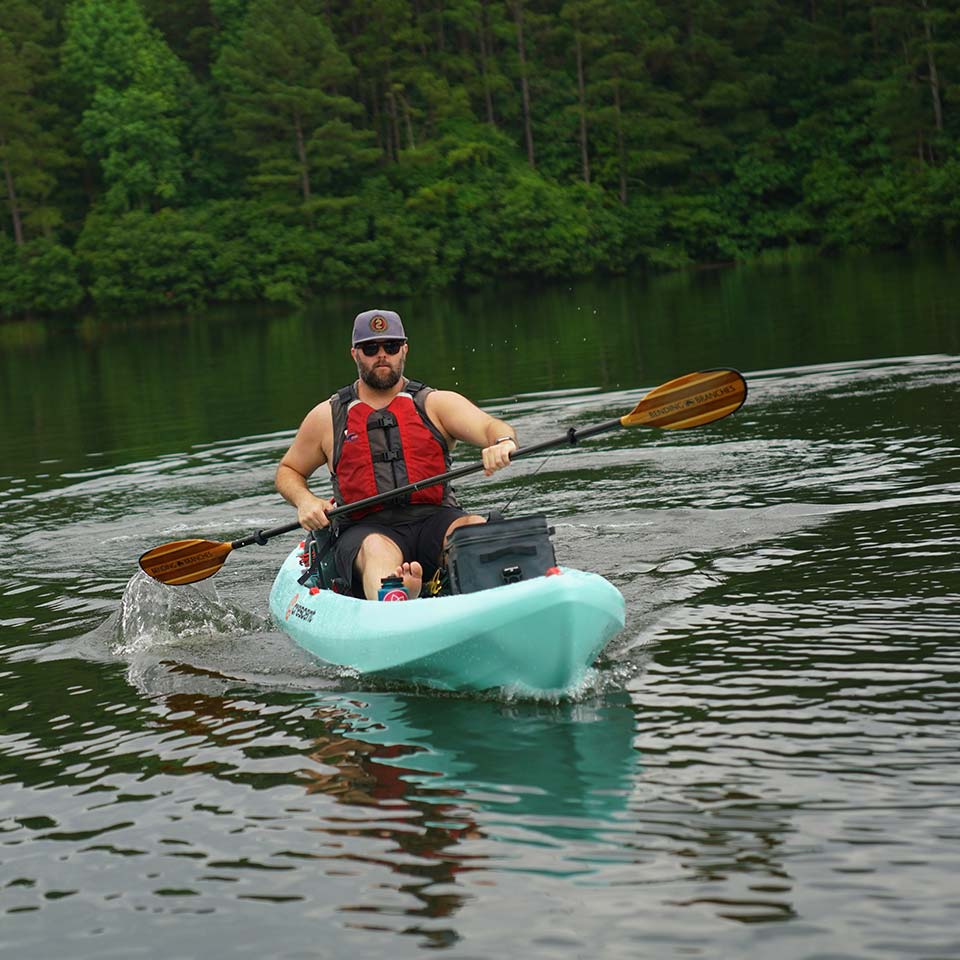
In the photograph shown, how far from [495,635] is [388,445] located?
144cm

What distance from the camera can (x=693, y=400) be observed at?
649 cm

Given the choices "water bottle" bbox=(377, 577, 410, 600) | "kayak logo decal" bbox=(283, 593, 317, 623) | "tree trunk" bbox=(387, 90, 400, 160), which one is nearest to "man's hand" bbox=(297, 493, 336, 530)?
"kayak logo decal" bbox=(283, 593, 317, 623)

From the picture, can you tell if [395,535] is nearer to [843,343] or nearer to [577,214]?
[843,343]

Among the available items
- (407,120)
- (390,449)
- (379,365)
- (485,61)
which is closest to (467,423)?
(390,449)

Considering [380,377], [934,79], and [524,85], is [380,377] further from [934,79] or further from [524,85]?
[524,85]

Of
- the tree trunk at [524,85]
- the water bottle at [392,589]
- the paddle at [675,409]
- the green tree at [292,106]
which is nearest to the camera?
the water bottle at [392,589]

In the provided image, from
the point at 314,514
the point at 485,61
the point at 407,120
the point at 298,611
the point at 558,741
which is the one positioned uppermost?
the point at 485,61

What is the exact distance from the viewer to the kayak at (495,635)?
16.9ft

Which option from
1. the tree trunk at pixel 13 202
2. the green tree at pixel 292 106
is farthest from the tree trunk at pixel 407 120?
the tree trunk at pixel 13 202

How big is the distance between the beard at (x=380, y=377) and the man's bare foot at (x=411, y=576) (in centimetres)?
85

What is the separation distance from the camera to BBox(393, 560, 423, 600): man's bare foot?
20.0 ft

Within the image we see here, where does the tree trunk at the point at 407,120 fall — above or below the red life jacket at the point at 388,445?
above

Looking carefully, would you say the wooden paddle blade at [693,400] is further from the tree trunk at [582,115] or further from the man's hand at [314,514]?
the tree trunk at [582,115]

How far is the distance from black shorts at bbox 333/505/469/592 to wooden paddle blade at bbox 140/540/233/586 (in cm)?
111
